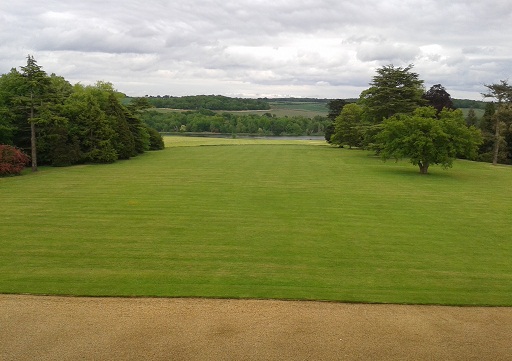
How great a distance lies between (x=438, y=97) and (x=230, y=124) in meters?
77.9

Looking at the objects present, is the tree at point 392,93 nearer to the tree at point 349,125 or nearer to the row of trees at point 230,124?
the tree at point 349,125

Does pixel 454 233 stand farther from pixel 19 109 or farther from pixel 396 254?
pixel 19 109

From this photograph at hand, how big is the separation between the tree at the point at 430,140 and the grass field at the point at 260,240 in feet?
19.5

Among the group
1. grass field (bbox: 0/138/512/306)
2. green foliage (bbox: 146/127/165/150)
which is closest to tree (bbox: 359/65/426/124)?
grass field (bbox: 0/138/512/306)

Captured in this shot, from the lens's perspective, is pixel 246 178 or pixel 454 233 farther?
pixel 246 178

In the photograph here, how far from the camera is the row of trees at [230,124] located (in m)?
130

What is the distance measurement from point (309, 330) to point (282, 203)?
47.0 ft

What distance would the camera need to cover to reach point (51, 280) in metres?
12.4

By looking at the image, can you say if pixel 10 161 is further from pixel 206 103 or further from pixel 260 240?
pixel 206 103

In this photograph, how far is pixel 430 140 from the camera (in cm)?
3616

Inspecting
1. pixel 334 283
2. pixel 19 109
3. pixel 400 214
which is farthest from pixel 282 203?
pixel 19 109

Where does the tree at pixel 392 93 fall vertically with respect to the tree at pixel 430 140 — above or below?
above

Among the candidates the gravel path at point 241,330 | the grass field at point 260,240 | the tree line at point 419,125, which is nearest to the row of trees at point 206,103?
the tree line at point 419,125

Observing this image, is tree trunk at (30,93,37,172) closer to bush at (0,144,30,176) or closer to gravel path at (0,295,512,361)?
bush at (0,144,30,176)
